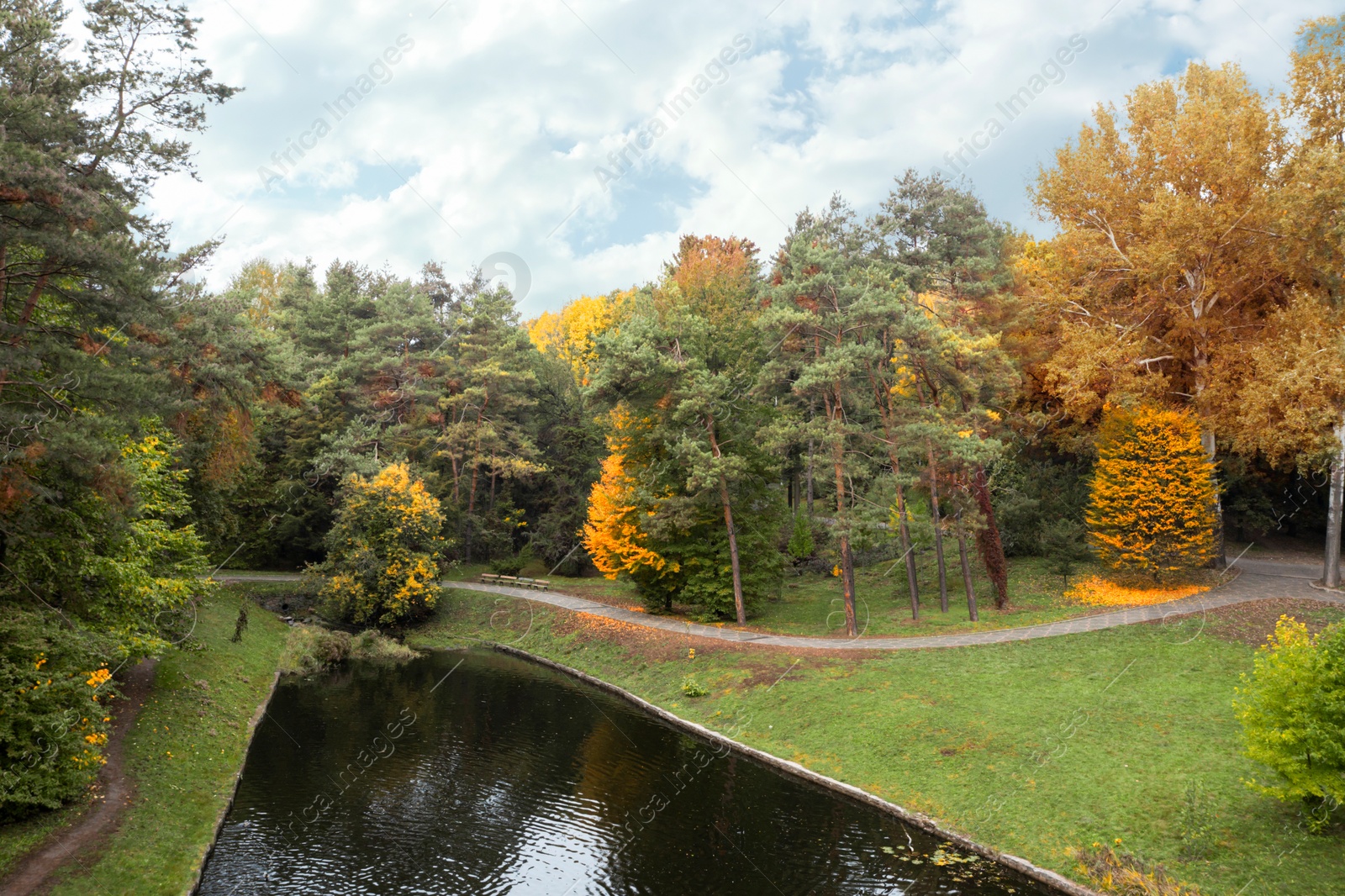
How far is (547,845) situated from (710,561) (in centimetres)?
1651

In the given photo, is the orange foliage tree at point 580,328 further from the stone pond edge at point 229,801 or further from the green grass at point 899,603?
the stone pond edge at point 229,801

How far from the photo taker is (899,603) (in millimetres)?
31234

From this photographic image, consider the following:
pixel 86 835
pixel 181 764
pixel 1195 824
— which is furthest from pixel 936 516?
pixel 86 835

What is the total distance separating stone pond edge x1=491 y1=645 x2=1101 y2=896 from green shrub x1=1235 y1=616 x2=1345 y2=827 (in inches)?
137

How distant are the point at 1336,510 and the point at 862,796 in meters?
18.3

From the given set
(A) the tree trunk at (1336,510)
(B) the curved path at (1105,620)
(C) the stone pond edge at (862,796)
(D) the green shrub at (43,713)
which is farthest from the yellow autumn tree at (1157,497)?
(D) the green shrub at (43,713)

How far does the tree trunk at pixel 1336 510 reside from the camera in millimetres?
22672

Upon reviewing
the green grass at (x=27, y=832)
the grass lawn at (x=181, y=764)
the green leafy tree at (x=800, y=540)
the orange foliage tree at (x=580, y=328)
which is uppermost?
the orange foliage tree at (x=580, y=328)

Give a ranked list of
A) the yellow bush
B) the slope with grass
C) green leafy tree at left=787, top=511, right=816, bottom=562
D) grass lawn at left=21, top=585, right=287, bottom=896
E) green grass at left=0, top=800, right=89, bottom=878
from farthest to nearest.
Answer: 1. green leafy tree at left=787, top=511, right=816, bottom=562
2. the slope with grass
3. the yellow bush
4. grass lawn at left=21, top=585, right=287, bottom=896
5. green grass at left=0, top=800, right=89, bottom=878

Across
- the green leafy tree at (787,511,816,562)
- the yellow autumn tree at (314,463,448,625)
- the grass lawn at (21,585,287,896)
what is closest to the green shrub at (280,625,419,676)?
the grass lawn at (21,585,287,896)

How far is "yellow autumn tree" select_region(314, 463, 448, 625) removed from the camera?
34.2 m

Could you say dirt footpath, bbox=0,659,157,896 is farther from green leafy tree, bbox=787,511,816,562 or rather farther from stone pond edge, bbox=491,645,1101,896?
green leafy tree, bbox=787,511,816,562


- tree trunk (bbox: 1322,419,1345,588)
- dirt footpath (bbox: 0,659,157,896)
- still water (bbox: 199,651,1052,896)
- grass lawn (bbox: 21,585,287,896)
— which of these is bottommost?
still water (bbox: 199,651,1052,896)

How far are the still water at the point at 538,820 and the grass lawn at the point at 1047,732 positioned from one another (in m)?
1.33
